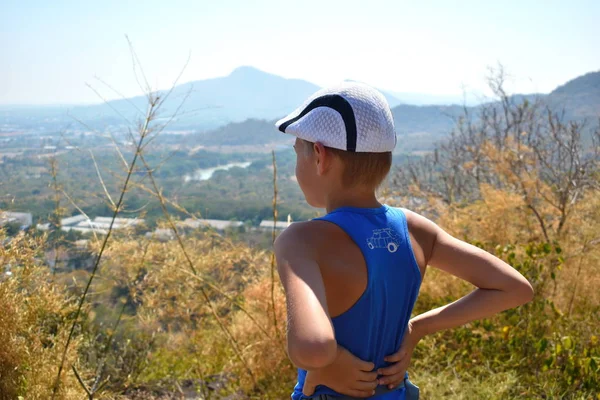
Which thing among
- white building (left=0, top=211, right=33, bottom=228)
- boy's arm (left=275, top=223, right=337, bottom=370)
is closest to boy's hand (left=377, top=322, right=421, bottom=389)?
boy's arm (left=275, top=223, right=337, bottom=370)

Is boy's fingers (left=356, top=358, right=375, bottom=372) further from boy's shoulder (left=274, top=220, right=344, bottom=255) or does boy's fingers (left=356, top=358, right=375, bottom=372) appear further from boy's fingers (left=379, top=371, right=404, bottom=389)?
boy's shoulder (left=274, top=220, right=344, bottom=255)

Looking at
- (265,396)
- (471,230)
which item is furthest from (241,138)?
(265,396)

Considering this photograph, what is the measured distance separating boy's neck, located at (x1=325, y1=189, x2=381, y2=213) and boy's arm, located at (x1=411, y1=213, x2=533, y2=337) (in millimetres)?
206

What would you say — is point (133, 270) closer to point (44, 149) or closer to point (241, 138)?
point (44, 149)

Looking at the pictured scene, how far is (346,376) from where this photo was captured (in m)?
1.11

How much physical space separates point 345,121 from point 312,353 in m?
0.48

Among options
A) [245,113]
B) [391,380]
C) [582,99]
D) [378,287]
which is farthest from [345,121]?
[245,113]

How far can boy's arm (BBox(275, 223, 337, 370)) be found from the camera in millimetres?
915

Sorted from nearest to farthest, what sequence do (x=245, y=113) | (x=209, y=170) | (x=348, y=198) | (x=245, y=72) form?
(x=348, y=198) < (x=209, y=170) < (x=245, y=113) < (x=245, y=72)

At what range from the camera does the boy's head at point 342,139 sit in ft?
3.70

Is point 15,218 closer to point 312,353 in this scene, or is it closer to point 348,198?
point 348,198

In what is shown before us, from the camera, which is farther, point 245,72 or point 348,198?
point 245,72

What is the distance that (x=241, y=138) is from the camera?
18.9 metres

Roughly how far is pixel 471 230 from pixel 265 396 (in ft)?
7.20
